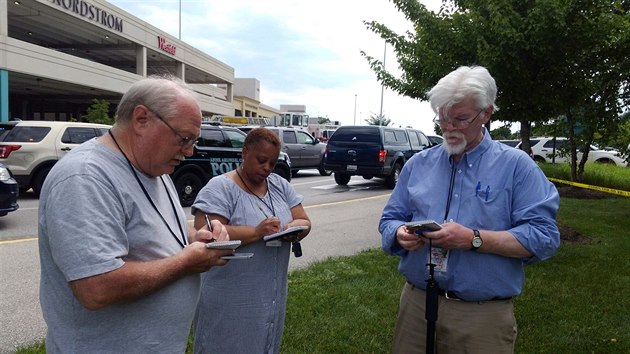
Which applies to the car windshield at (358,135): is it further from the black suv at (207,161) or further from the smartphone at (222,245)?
the smartphone at (222,245)

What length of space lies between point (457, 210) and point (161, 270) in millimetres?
1371

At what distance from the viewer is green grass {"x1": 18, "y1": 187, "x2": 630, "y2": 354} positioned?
4016mm

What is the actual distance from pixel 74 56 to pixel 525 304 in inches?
1183

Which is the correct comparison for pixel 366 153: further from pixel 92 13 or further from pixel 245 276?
pixel 92 13

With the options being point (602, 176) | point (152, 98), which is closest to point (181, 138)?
point (152, 98)

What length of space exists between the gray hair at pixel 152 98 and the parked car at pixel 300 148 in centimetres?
1629

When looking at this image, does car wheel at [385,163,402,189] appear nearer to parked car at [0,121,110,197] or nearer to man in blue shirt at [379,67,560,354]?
parked car at [0,121,110,197]

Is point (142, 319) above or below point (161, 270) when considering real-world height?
below

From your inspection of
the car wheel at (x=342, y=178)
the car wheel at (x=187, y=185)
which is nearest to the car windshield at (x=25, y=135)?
the car wheel at (x=187, y=185)

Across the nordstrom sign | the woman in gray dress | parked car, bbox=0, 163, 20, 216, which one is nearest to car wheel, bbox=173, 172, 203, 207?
parked car, bbox=0, 163, 20, 216

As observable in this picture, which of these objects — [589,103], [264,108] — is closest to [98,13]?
[589,103]

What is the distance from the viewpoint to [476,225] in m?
2.30

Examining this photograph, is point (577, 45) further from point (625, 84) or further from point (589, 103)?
point (625, 84)

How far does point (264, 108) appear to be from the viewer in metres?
81.8
